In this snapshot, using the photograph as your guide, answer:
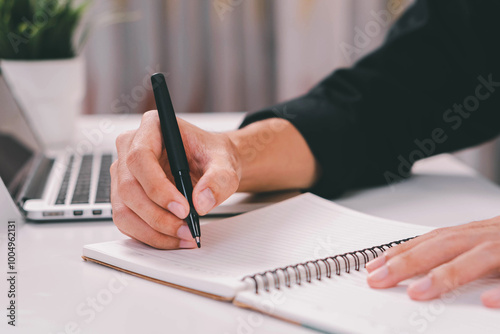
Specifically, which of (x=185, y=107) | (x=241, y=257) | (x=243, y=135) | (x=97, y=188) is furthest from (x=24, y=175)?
(x=185, y=107)

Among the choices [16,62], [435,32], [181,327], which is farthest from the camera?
[16,62]

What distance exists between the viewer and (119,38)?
194 cm

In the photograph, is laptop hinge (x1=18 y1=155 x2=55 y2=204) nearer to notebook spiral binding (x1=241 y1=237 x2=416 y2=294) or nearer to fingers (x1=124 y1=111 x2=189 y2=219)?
fingers (x1=124 y1=111 x2=189 y2=219)

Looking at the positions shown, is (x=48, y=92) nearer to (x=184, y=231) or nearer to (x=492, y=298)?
(x=184, y=231)

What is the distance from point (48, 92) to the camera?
1.05 metres

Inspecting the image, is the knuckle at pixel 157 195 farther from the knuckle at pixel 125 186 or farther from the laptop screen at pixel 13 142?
the laptop screen at pixel 13 142

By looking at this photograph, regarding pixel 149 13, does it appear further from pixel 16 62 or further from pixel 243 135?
pixel 243 135

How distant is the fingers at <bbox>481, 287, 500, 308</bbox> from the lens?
1.28 ft

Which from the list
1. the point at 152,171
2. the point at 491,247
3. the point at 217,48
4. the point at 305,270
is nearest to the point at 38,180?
the point at 152,171

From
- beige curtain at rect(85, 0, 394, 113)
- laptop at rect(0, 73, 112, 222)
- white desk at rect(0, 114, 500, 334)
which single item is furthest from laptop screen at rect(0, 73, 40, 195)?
beige curtain at rect(85, 0, 394, 113)

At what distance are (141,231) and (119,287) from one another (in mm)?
77

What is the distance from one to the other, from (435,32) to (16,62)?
2.39 ft

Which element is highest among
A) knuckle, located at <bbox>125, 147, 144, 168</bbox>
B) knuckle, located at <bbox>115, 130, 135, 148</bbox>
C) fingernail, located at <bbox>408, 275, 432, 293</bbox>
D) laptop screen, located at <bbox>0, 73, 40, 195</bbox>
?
knuckle, located at <bbox>125, 147, 144, 168</bbox>

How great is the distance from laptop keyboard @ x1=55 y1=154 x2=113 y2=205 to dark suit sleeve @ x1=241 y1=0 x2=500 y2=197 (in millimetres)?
227
